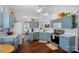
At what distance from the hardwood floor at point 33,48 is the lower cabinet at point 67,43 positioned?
0.10m

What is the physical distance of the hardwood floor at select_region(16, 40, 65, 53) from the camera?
2.64 meters

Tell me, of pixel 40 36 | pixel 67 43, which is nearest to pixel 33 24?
pixel 40 36

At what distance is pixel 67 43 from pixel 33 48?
66 centimetres

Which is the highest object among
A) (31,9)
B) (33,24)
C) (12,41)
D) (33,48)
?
(31,9)

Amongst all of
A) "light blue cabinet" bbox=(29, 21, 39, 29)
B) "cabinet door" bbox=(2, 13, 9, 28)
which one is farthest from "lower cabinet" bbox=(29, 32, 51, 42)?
"cabinet door" bbox=(2, 13, 9, 28)

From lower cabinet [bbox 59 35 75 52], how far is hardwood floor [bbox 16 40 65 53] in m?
0.10

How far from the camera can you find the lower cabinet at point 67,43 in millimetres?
2596

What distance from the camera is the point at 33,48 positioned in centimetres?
265

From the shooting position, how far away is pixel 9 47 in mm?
2641

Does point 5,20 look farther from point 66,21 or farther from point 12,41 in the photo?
point 66,21
